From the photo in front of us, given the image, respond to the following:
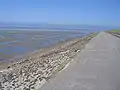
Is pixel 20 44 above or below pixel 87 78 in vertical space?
below

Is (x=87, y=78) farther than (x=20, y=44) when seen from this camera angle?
No

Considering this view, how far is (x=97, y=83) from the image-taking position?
8.12 metres

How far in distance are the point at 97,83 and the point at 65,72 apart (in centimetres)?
208

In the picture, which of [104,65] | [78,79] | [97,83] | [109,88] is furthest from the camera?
[104,65]

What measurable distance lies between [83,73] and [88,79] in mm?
966

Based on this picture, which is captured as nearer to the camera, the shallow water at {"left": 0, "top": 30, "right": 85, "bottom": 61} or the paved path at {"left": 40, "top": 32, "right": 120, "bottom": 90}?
the paved path at {"left": 40, "top": 32, "right": 120, "bottom": 90}

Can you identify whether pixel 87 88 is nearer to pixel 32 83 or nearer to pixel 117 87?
pixel 117 87

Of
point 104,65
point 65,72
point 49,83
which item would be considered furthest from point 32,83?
point 104,65

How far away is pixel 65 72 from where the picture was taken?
9789 mm

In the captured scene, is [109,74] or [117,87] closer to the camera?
[117,87]

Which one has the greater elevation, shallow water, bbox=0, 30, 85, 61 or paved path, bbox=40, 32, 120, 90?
paved path, bbox=40, 32, 120, 90

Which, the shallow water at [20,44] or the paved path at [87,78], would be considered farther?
the shallow water at [20,44]

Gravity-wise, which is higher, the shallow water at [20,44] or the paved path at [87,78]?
the paved path at [87,78]

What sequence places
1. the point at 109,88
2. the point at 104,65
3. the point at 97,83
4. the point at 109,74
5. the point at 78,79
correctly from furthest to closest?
the point at 104,65 → the point at 109,74 → the point at 78,79 → the point at 97,83 → the point at 109,88
